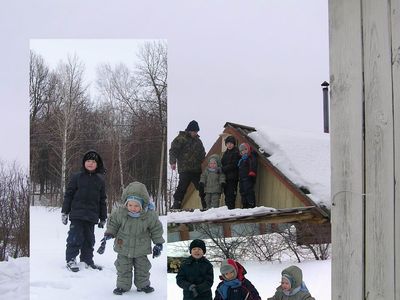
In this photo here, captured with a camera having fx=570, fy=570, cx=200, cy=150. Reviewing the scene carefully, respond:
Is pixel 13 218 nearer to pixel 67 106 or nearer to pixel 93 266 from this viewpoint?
pixel 93 266

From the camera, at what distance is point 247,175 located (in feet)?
18.0

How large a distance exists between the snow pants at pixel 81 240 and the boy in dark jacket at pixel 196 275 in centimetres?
84

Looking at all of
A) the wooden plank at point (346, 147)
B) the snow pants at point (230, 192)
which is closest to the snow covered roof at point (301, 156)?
the snow pants at point (230, 192)

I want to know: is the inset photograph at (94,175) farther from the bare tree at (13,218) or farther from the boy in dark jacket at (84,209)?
the bare tree at (13,218)

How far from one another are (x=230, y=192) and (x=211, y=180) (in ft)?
0.73

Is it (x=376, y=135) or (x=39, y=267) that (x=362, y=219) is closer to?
(x=376, y=135)

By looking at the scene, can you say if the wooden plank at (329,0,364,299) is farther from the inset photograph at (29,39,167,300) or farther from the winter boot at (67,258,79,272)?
the winter boot at (67,258,79,272)

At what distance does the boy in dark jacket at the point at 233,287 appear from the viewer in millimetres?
4953

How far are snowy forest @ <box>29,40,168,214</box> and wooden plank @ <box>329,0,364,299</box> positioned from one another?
2585mm

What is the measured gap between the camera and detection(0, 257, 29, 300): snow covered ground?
553 cm

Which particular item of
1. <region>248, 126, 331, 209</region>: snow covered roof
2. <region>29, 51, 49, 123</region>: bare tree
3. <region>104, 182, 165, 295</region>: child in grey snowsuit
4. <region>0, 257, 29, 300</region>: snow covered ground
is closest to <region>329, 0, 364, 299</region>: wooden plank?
<region>104, 182, 165, 295</region>: child in grey snowsuit

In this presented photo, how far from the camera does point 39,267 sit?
16.6 ft

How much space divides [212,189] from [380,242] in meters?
3.02

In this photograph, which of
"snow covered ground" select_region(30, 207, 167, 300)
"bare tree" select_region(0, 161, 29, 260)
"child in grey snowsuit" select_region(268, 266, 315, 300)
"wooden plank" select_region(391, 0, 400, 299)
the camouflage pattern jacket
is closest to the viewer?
"wooden plank" select_region(391, 0, 400, 299)
